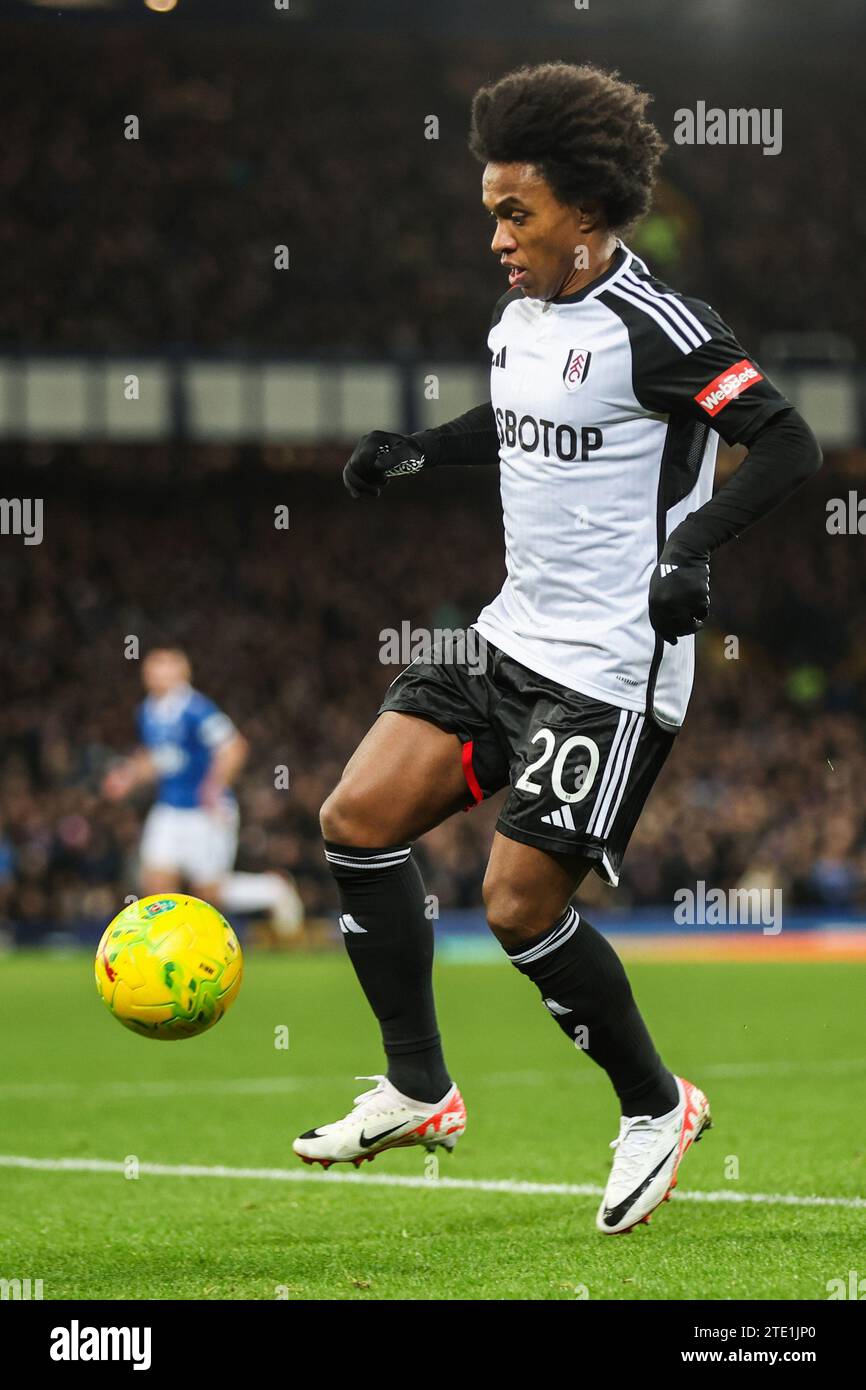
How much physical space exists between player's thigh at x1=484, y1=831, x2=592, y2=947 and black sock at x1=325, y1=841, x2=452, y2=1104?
336 millimetres

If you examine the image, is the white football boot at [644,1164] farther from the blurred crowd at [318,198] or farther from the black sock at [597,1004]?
the blurred crowd at [318,198]

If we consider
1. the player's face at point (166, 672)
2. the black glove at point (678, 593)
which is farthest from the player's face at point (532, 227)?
the player's face at point (166, 672)

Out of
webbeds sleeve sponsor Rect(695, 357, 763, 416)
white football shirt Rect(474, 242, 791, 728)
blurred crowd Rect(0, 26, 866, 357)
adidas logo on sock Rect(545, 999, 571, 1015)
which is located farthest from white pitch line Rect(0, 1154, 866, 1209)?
blurred crowd Rect(0, 26, 866, 357)

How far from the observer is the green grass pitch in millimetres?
4293

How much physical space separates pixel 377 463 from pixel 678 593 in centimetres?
→ 114

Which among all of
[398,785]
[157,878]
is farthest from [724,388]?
[157,878]

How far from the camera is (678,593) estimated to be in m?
4.22

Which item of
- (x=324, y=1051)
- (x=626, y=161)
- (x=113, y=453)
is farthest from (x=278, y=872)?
(x=626, y=161)

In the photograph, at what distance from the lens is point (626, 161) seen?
470 cm

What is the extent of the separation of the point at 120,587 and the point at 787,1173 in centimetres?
2373

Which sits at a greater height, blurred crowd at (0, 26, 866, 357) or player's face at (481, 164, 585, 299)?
blurred crowd at (0, 26, 866, 357)

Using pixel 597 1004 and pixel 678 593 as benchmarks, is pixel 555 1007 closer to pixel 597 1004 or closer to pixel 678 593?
pixel 597 1004

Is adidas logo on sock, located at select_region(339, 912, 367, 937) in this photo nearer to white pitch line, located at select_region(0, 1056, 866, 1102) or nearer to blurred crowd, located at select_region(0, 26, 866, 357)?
white pitch line, located at select_region(0, 1056, 866, 1102)
